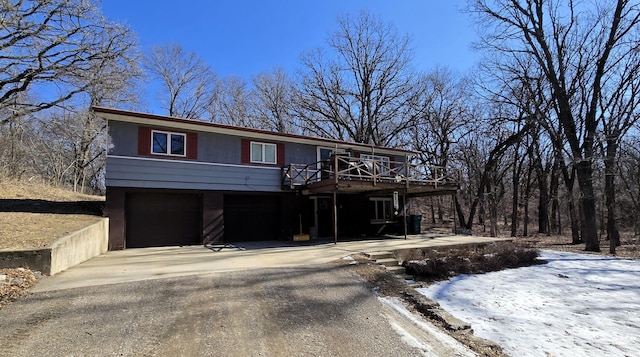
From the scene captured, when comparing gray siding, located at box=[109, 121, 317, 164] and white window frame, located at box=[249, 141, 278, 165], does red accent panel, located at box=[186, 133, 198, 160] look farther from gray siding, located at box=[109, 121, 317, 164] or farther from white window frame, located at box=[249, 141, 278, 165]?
white window frame, located at box=[249, 141, 278, 165]

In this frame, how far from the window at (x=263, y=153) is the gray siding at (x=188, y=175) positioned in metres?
0.37

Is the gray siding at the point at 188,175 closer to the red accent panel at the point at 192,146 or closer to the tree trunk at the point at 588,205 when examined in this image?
the red accent panel at the point at 192,146

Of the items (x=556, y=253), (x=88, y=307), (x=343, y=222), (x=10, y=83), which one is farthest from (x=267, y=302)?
(x=10, y=83)

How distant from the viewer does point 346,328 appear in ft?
15.9

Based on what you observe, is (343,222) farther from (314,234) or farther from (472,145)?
(472,145)

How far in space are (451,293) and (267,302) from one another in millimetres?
4160

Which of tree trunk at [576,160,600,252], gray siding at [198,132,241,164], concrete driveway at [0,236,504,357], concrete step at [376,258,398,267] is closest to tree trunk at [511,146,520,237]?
tree trunk at [576,160,600,252]

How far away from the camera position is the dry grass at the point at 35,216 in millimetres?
7465

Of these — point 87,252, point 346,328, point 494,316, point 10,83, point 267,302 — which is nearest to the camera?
point 346,328

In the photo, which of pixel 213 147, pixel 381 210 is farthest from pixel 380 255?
pixel 381 210

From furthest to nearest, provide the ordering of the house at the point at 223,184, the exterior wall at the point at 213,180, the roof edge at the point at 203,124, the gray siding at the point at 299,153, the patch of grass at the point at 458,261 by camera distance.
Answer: the gray siding at the point at 299,153, the house at the point at 223,184, the exterior wall at the point at 213,180, the roof edge at the point at 203,124, the patch of grass at the point at 458,261

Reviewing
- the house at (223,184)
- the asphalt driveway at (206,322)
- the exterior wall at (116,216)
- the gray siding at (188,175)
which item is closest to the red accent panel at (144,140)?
the house at (223,184)

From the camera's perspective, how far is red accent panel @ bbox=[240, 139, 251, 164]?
14.2m

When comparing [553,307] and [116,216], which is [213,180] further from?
[553,307]
